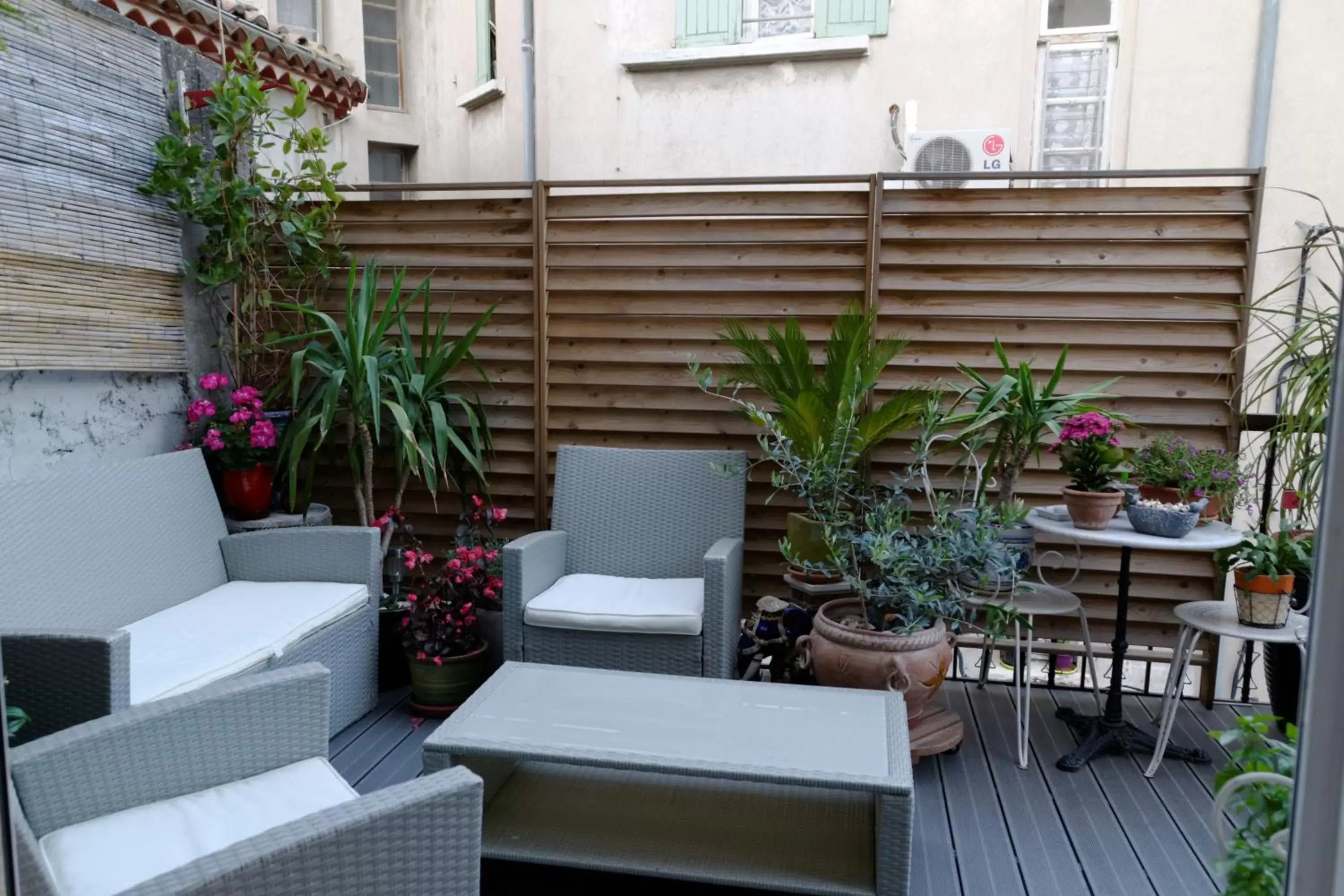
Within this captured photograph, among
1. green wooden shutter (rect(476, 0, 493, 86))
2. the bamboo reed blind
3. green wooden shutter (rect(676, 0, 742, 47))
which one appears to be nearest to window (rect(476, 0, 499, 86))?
green wooden shutter (rect(476, 0, 493, 86))

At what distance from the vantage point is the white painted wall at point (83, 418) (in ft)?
8.32

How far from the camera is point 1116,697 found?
2.74m

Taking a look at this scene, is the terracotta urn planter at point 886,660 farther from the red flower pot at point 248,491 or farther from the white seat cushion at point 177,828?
the red flower pot at point 248,491

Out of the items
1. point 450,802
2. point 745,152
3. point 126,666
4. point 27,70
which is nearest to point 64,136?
point 27,70

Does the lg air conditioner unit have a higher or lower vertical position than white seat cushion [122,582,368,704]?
higher

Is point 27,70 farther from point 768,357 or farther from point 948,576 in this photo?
point 948,576

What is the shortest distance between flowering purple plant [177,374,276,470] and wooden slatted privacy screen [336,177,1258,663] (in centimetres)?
57

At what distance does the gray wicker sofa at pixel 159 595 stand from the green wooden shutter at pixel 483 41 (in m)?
4.37

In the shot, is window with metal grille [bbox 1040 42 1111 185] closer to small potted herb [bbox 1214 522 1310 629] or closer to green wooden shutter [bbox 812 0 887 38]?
green wooden shutter [bbox 812 0 887 38]

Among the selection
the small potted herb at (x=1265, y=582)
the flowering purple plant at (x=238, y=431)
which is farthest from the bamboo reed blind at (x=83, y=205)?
the small potted herb at (x=1265, y=582)

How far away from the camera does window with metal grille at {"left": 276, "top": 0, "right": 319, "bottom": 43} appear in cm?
554

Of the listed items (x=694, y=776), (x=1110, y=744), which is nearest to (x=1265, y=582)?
(x=1110, y=744)

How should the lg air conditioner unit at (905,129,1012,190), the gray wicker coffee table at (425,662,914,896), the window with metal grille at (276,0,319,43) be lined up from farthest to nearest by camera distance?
the window with metal grille at (276,0,319,43) → the lg air conditioner unit at (905,129,1012,190) → the gray wicker coffee table at (425,662,914,896)

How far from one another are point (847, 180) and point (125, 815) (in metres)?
2.76
